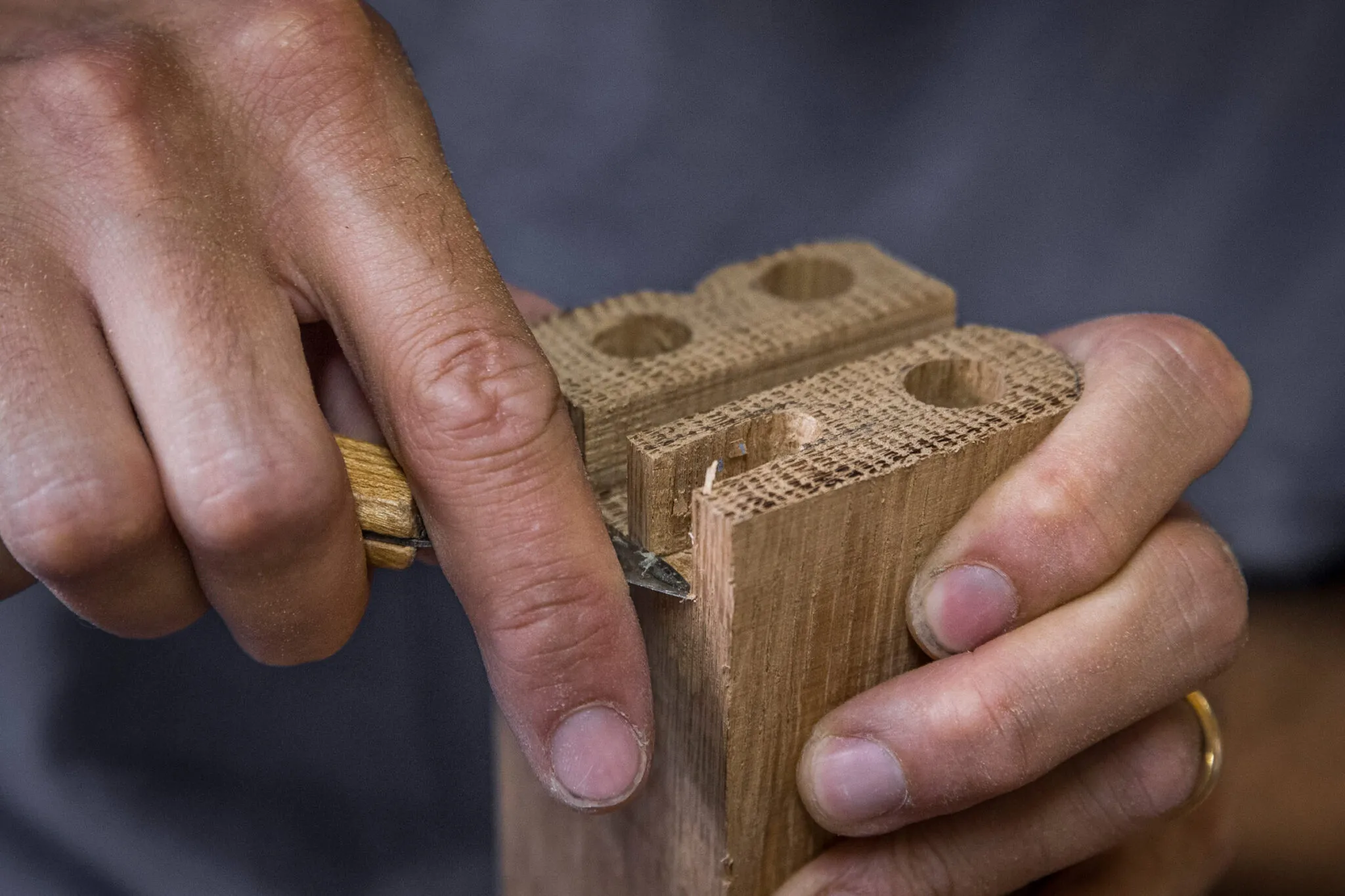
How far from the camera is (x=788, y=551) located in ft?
2.16

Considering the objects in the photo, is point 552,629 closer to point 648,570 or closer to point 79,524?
point 648,570

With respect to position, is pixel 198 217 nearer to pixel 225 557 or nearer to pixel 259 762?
pixel 225 557

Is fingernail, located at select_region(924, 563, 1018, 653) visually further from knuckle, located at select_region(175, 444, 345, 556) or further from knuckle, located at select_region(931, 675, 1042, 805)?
knuckle, located at select_region(175, 444, 345, 556)

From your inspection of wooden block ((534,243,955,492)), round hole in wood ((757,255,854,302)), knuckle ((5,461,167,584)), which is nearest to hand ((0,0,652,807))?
knuckle ((5,461,167,584))

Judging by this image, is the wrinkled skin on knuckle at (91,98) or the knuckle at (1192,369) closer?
the wrinkled skin on knuckle at (91,98)

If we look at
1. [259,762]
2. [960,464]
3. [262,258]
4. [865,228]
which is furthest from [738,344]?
[865,228]

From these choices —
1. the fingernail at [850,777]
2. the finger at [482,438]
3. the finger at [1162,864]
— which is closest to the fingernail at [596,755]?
the finger at [482,438]

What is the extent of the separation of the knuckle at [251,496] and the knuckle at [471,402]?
0.06 metres

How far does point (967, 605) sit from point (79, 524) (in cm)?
51

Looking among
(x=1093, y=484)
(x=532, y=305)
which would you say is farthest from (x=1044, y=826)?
(x=532, y=305)

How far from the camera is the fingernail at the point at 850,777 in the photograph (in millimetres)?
746

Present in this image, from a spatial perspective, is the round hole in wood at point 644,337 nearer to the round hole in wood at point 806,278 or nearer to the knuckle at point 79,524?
the round hole in wood at point 806,278

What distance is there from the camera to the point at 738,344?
871 millimetres

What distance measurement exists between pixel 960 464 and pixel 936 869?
1.11ft
